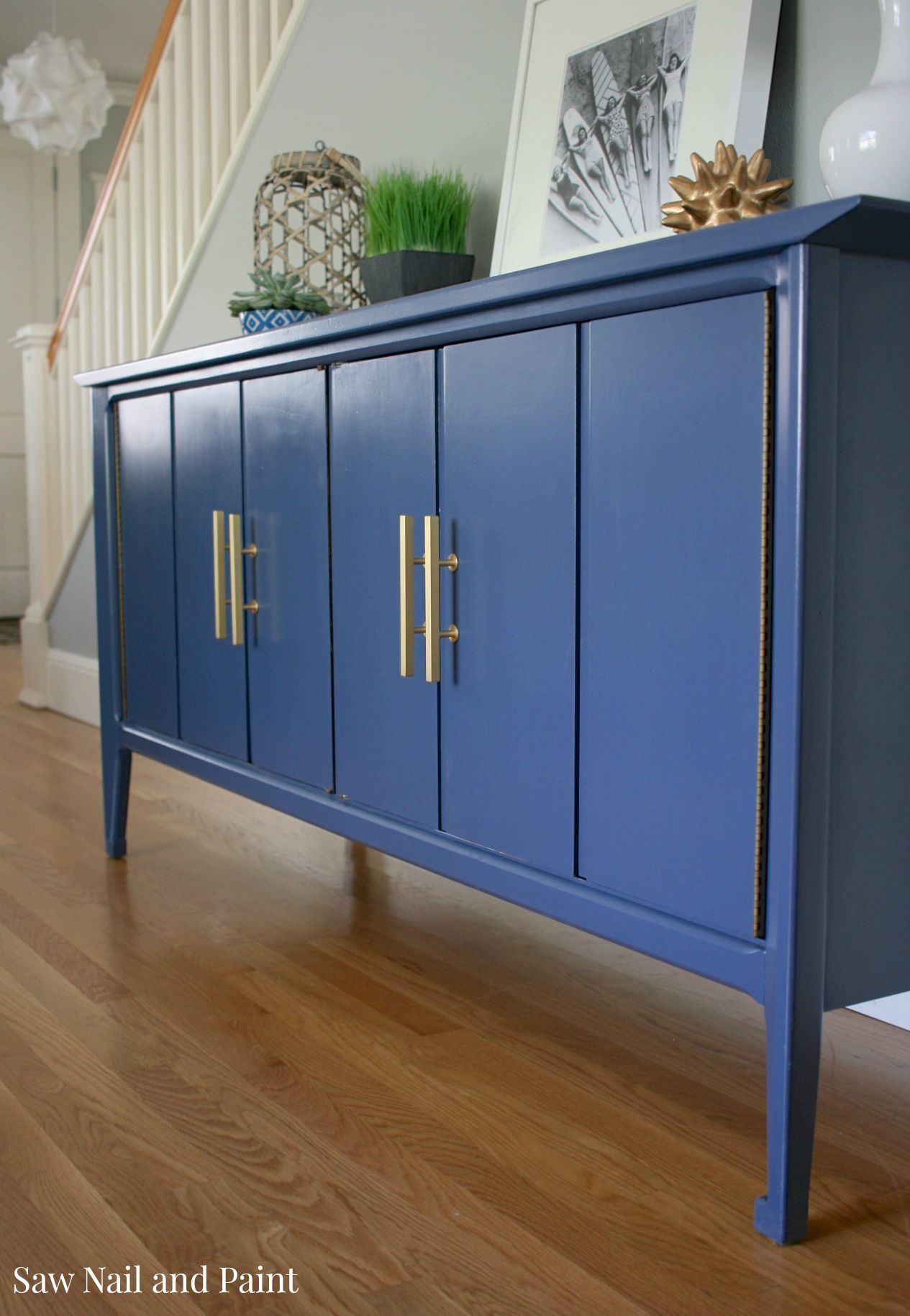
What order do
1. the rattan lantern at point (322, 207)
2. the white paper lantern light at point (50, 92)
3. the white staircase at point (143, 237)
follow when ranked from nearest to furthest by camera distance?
the rattan lantern at point (322, 207) → the white staircase at point (143, 237) → the white paper lantern light at point (50, 92)

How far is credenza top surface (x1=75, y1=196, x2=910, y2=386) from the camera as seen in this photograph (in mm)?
957

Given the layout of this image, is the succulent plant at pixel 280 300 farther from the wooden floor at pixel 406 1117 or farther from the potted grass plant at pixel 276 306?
the wooden floor at pixel 406 1117

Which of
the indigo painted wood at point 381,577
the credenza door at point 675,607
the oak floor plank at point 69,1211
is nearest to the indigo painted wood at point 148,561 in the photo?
the indigo painted wood at point 381,577

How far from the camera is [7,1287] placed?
0.98m

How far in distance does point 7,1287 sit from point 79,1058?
0.44 meters

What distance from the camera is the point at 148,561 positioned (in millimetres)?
2141

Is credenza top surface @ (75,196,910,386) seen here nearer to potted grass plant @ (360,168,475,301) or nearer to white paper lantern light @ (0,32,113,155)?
potted grass plant @ (360,168,475,301)

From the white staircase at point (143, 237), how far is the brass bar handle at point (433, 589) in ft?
5.64

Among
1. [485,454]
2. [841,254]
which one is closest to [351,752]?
[485,454]

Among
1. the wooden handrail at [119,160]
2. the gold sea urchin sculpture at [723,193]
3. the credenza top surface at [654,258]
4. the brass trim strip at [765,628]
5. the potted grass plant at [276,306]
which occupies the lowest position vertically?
the brass trim strip at [765,628]

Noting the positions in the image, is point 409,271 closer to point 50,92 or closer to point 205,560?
point 205,560

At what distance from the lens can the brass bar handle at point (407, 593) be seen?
4.50 ft

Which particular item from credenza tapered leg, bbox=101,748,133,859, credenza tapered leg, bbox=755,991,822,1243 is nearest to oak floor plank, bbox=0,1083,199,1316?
credenza tapered leg, bbox=755,991,822,1243

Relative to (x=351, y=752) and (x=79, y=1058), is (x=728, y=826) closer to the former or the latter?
(x=351, y=752)
